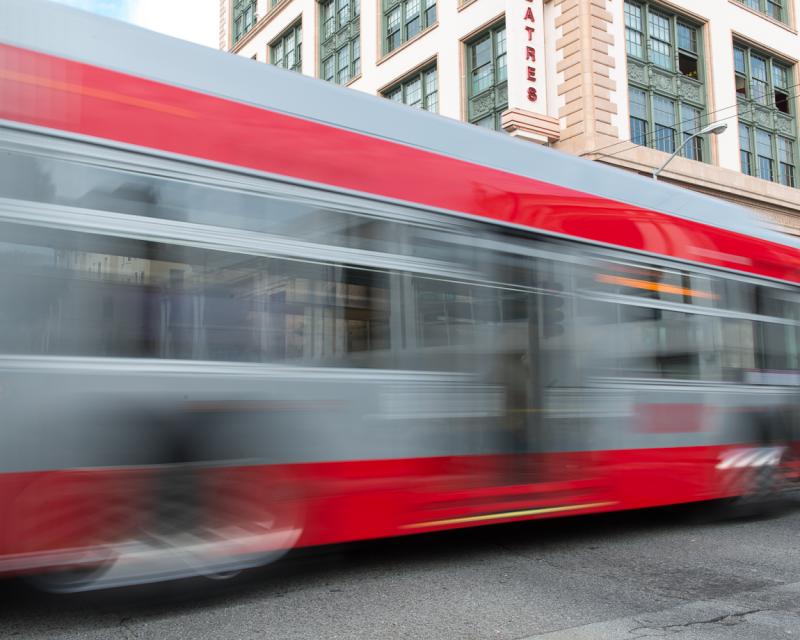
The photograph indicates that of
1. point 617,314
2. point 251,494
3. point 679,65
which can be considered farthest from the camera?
point 679,65

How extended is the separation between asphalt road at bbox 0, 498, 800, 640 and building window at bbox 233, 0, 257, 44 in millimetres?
38461

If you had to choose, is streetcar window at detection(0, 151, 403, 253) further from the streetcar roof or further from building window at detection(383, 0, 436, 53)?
building window at detection(383, 0, 436, 53)

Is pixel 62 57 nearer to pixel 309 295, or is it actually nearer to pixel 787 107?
pixel 309 295

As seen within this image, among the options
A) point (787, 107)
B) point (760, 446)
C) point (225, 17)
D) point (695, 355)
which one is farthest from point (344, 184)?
point (225, 17)

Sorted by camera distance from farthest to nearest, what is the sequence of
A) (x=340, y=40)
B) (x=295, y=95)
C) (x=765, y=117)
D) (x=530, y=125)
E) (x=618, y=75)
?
(x=340, y=40) < (x=765, y=117) < (x=618, y=75) < (x=530, y=125) < (x=295, y=95)

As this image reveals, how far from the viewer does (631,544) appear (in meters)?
6.71

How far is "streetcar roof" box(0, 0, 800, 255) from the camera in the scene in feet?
14.3

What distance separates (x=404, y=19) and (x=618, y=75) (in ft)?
30.9

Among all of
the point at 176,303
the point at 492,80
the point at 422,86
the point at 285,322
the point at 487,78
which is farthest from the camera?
the point at 422,86

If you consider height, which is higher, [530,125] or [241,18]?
[241,18]

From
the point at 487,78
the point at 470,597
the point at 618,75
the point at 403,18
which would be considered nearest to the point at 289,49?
the point at 403,18

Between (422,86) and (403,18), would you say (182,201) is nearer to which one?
(422,86)

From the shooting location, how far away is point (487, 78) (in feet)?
84.3

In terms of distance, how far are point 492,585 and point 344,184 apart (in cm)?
283
